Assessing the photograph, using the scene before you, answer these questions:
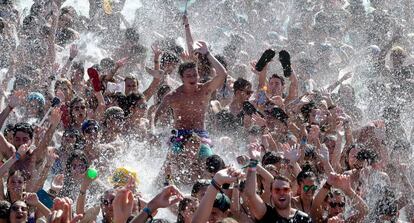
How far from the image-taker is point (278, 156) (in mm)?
7781

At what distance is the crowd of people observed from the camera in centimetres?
666

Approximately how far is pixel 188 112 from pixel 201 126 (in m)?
0.19

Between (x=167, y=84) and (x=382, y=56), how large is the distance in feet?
14.5

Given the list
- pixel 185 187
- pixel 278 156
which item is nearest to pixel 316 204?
pixel 278 156

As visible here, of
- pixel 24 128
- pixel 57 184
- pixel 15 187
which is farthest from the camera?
pixel 24 128

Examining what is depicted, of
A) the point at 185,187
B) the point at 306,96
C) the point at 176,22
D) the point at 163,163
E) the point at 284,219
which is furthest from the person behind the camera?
the point at 176,22

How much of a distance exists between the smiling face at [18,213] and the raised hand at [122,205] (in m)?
0.90

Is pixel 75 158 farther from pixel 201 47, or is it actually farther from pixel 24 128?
pixel 201 47

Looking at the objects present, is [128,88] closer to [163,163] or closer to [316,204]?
[163,163]

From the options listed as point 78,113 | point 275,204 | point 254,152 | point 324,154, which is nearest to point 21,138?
point 78,113

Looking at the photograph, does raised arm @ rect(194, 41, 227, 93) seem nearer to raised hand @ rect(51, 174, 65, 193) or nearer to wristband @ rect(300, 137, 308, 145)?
wristband @ rect(300, 137, 308, 145)

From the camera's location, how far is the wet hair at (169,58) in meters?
11.0

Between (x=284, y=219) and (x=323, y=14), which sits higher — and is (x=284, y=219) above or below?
below

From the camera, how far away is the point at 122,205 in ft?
19.8
